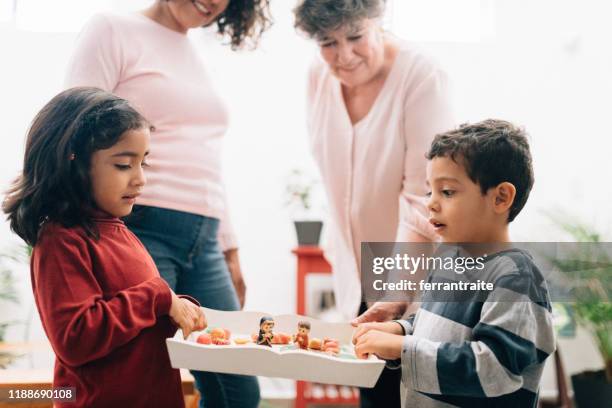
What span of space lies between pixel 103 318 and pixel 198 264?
343 millimetres

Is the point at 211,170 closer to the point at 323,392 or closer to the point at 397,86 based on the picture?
the point at 397,86

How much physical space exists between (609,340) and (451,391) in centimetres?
153

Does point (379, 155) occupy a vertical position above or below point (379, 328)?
above

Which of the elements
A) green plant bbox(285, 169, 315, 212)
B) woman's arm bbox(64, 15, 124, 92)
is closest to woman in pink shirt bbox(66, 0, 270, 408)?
woman's arm bbox(64, 15, 124, 92)

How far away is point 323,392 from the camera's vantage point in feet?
7.63

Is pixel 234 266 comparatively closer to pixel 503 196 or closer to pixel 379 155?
pixel 379 155

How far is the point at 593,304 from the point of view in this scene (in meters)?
2.09

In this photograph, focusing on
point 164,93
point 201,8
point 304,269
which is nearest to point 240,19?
point 201,8

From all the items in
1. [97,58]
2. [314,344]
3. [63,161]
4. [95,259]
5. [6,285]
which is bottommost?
[6,285]

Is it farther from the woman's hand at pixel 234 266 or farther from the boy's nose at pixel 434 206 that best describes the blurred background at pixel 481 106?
the boy's nose at pixel 434 206

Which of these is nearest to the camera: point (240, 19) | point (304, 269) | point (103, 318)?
point (103, 318)

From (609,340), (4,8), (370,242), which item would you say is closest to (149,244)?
(370,242)

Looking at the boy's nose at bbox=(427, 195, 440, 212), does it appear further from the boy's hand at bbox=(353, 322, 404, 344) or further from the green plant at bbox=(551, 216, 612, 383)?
the green plant at bbox=(551, 216, 612, 383)

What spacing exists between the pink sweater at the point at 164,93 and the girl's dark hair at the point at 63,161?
0.13m
